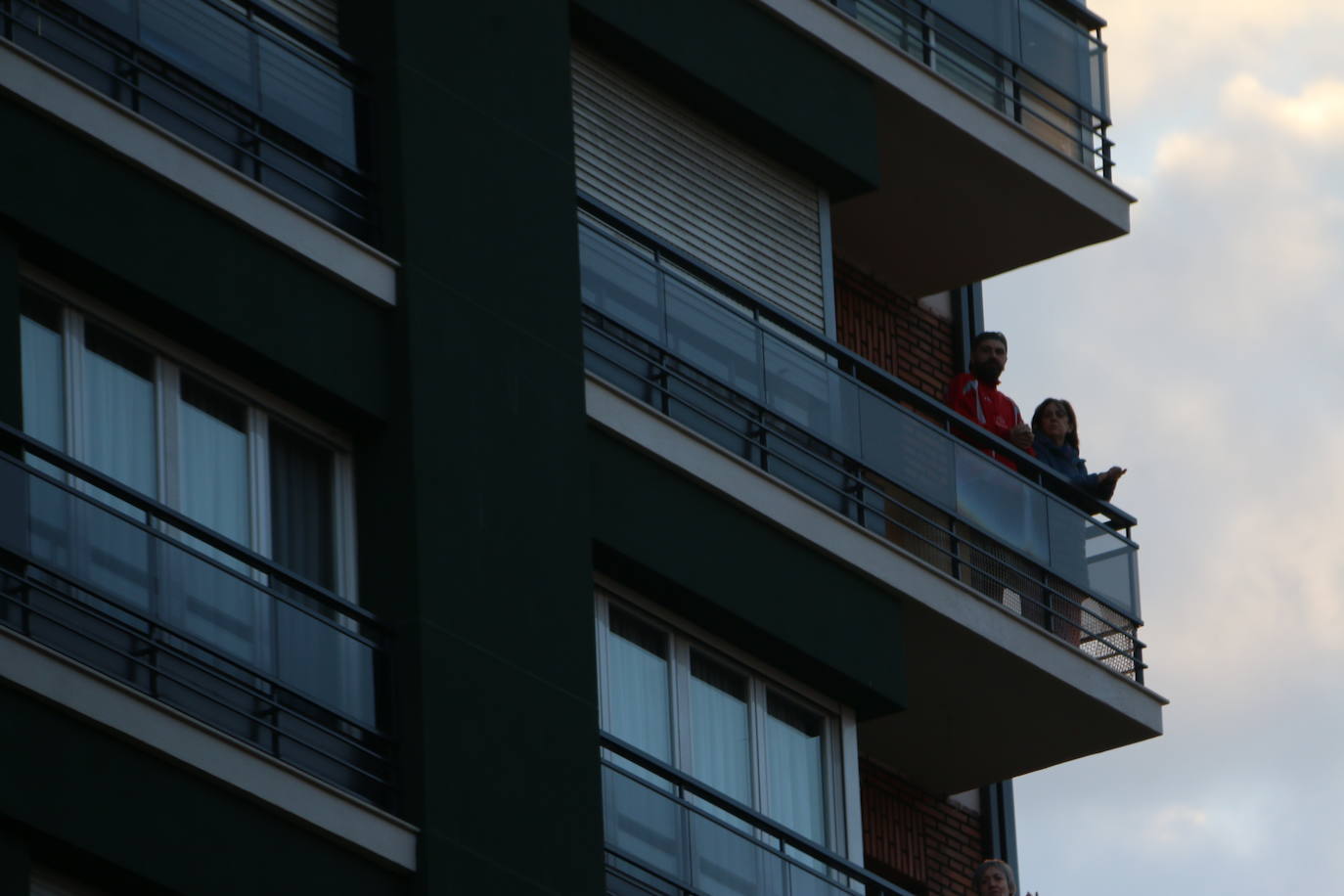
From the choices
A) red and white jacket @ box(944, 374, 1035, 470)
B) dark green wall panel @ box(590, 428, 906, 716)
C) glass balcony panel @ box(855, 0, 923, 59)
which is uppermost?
glass balcony panel @ box(855, 0, 923, 59)

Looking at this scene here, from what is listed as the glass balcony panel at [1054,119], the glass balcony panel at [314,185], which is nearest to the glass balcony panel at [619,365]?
the glass balcony panel at [314,185]

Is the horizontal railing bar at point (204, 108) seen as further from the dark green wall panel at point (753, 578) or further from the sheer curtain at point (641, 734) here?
the sheer curtain at point (641, 734)

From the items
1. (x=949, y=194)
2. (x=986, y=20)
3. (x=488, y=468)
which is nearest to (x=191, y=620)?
(x=488, y=468)

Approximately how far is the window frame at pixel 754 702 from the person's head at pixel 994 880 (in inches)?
49.9

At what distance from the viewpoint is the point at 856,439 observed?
21.0 m

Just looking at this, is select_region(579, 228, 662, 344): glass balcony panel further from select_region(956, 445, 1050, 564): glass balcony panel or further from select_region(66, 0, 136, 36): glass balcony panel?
select_region(66, 0, 136, 36): glass balcony panel

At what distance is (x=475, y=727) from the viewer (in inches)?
679

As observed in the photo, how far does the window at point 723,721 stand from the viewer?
62.8 feet

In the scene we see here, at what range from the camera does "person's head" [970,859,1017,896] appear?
70.0 ft

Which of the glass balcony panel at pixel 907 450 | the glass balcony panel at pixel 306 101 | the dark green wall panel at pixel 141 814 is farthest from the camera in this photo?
the glass balcony panel at pixel 907 450

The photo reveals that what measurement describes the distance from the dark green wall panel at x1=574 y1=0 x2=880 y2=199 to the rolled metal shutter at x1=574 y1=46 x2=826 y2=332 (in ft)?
0.46

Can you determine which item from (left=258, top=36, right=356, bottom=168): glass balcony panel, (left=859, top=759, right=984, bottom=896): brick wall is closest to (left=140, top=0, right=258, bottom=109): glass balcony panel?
(left=258, top=36, right=356, bottom=168): glass balcony panel

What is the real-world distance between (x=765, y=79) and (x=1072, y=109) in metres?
3.68

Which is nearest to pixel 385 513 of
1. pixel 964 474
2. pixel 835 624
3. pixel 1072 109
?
pixel 835 624
